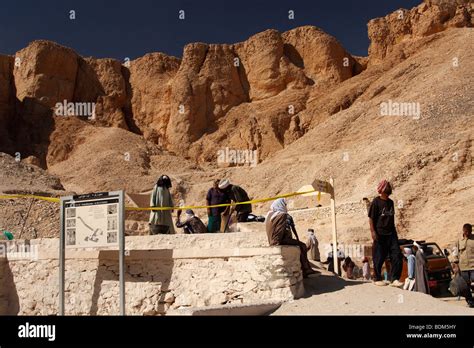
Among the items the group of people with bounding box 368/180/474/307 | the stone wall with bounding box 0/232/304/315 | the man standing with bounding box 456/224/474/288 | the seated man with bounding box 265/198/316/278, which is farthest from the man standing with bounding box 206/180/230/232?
the man standing with bounding box 456/224/474/288

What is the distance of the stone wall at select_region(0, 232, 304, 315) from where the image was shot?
7629 millimetres

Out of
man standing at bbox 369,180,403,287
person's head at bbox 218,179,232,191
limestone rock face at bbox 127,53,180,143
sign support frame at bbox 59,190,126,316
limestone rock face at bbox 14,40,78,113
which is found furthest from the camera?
limestone rock face at bbox 127,53,180,143

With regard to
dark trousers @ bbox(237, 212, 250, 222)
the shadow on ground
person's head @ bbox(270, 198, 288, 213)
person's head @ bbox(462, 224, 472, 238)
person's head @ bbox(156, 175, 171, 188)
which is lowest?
the shadow on ground

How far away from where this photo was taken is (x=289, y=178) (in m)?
34.3

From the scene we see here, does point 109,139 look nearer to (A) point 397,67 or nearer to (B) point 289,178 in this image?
(B) point 289,178

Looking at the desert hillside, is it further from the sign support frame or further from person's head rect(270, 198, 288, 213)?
the sign support frame

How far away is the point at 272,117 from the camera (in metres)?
47.0

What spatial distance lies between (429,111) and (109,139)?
23.9 meters

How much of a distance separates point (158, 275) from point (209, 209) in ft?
8.36

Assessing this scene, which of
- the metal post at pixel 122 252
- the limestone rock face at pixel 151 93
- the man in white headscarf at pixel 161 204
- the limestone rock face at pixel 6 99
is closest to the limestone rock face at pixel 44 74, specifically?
the limestone rock face at pixel 6 99

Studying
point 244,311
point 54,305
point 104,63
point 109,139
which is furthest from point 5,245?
point 104,63

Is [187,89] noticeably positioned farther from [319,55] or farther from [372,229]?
[372,229]

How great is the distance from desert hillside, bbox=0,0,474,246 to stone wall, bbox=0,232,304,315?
1304 cm

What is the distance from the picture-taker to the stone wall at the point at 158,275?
7629 millimetres
